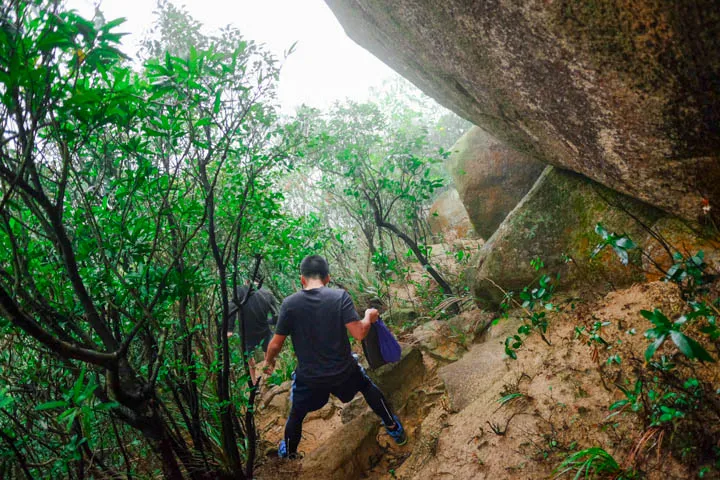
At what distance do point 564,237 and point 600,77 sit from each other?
182cm

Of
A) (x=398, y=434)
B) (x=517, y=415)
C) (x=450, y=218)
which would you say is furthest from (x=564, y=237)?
(x=450, y=218)

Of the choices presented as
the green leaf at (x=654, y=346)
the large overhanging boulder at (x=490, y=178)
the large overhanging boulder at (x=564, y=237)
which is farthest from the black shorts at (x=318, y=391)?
the large overhanging boulder at (x=490, y=178)

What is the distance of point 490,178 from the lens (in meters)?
5.96

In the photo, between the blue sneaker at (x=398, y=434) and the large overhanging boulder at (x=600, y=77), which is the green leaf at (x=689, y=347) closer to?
the large overhanging boulder at (x=600, y=77)

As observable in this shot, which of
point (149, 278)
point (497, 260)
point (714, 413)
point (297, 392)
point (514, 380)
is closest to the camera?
point (714, 413)

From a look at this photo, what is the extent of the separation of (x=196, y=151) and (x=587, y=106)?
109 inches

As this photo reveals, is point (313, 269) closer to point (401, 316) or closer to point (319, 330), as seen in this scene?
point (319, 330)

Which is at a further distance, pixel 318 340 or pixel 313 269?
pixel 313 269

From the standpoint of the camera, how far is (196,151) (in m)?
2.76

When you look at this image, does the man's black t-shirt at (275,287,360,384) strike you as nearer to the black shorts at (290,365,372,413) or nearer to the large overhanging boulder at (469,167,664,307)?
the black shorts at (290,365,372,413)

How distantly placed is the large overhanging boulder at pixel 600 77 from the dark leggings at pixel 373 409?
2.67m

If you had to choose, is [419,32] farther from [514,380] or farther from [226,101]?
[514,380]

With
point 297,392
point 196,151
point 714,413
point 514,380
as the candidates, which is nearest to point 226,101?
point 196,151

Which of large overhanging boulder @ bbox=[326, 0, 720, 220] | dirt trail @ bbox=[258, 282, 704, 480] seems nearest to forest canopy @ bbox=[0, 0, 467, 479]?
dirt trail @ bbox=[258, 282, 704, 480]
